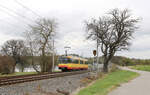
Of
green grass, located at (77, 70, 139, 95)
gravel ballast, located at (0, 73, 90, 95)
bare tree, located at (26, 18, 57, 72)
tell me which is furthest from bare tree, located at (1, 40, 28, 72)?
gravel ballast, located at (0, 73, 90, 95)

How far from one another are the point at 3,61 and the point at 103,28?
25.9 meters

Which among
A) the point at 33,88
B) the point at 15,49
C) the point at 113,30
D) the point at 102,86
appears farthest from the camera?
the point at 15,49

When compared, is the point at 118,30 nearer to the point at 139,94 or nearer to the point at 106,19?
the point at 106,19

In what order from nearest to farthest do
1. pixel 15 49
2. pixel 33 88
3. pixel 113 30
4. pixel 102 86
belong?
pixel 33 88, pixel 102 86, pixel 113 30, pixel 15 49

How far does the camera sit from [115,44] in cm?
3091

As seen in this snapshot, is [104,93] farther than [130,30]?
No

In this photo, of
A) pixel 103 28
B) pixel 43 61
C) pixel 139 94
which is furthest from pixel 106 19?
pixel 139 94

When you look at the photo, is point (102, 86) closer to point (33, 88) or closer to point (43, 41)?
point (33, 88)

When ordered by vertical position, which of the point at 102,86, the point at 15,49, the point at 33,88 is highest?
the point at 15,49

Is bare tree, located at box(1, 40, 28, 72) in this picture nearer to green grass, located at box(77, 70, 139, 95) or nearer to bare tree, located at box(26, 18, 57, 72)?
bare tree, located at box(26, 18, 57, 72)

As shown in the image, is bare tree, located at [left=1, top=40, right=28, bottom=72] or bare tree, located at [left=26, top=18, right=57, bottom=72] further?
bare tree, located at [left=1, top=40, right=28, bottom=72]

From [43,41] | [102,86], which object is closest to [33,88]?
[102,86]

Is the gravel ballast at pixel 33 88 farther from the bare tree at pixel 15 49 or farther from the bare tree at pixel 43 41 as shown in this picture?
the bare tree at pixel 15 49

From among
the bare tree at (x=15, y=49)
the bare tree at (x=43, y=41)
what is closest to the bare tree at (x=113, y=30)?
the bare tree at (x=43, y=41)
